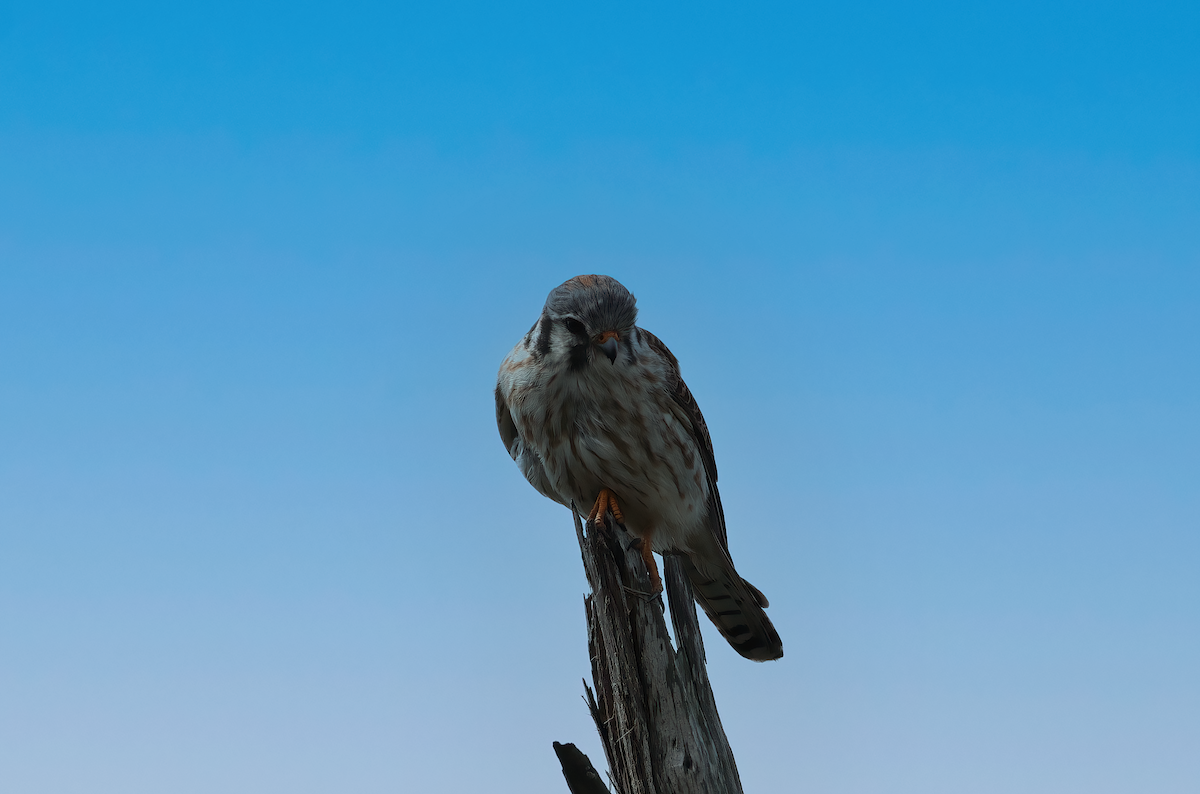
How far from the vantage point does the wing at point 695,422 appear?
4.54m

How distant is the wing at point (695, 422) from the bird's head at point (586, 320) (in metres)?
0.31

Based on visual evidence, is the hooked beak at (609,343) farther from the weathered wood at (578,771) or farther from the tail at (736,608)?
the weathered wood at (578,771)

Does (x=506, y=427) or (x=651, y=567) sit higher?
(x=506, y=427)

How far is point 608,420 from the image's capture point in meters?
4.21

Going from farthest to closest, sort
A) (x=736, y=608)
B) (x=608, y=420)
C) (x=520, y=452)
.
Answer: (x=736, y=608) < (x=520, y=452) < (x=608, y=420)

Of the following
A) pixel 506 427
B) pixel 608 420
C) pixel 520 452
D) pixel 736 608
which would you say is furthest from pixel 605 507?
pixel 736 608

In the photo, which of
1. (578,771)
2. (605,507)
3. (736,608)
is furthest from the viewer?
(736,608)

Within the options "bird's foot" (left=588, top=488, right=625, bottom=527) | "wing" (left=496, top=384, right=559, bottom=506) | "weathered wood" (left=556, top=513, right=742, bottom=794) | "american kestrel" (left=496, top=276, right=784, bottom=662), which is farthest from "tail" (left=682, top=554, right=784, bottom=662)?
"weathered wood" (left=556, top=513, right=742, bottom=794)

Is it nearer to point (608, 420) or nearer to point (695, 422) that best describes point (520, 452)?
point (608, 420)

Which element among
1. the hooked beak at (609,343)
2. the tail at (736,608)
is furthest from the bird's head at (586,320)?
the tail at (736,608)

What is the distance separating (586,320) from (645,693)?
155 cm

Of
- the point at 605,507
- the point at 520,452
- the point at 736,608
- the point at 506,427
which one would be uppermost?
the point at 506,427

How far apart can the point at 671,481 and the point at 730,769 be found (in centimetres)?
130

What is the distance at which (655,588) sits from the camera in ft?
12.7
